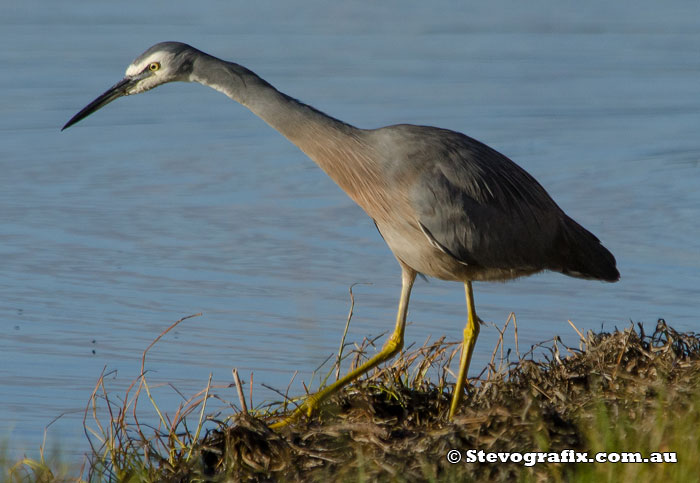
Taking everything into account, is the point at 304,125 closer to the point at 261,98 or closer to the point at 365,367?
the point at 261,98

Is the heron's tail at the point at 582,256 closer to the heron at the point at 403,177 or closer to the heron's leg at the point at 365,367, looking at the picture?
the heron at the point at 403,177

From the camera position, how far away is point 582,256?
6191mm

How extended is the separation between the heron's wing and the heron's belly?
46mm

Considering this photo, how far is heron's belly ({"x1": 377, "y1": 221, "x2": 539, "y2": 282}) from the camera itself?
560 centimetres

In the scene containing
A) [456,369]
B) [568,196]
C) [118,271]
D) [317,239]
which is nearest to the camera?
[456,369]

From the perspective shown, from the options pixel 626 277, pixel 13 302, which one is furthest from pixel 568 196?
pixel 13 302

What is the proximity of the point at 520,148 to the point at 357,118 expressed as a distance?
151cm

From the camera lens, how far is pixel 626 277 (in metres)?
8.29

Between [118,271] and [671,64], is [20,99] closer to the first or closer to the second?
[118,271]

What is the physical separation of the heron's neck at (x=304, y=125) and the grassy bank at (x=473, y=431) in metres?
0.84

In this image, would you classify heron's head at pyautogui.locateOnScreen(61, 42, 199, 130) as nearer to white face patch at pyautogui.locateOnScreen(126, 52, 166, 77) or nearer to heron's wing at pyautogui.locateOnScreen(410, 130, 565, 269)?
white face patch at pyautogui.locateOnScreen(126, 52, 166, 77)

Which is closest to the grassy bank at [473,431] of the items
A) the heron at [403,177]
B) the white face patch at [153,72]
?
the heron at [403,177]

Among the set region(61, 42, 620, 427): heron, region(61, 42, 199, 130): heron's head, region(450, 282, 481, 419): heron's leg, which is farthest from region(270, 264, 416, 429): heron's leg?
region(61, 42, 199, 130): heron's head

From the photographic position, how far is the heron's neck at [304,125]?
18.2ft
